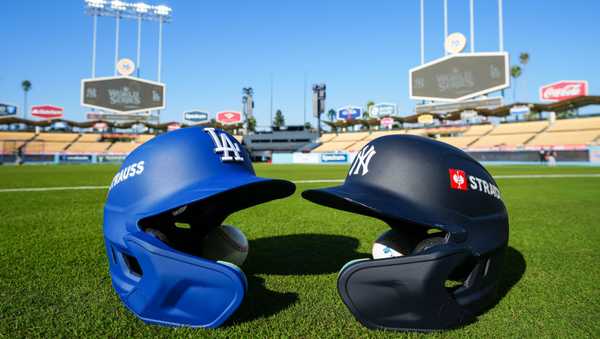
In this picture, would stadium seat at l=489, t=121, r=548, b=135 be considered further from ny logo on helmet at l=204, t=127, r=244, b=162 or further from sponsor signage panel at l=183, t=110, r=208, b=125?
Answer: ny logo on helmet at l=204, t=127, r=244, b=162

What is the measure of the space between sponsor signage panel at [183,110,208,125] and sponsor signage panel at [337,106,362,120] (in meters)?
23.5

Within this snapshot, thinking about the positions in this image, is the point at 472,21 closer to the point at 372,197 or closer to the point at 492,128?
the point at 492,128

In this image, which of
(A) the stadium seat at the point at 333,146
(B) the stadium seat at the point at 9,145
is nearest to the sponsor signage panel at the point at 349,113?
(A) the stadium seat at the point at 333,146

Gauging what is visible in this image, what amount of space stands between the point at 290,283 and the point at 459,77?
131 feet

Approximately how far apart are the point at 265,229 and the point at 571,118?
159ft

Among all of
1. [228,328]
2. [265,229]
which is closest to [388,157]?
[228,328]

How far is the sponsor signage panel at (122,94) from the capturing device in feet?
146

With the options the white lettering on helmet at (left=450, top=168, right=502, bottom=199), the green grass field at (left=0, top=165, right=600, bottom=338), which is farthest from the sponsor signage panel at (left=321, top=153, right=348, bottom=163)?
the white lettering on helmet at (left=450, top=168, right=502, bottom=199)

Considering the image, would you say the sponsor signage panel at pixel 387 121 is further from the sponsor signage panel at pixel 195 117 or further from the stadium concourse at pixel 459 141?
the sponsor signage panel at pixel 195 117

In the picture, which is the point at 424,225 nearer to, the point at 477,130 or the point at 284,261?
the point at 284,261

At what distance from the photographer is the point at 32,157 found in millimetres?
40594

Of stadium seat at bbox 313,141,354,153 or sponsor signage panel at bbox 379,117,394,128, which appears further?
sponsor signage panel at bbox 379,117,394,128

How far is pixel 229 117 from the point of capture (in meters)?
64.3

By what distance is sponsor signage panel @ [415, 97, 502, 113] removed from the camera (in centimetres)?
3856
